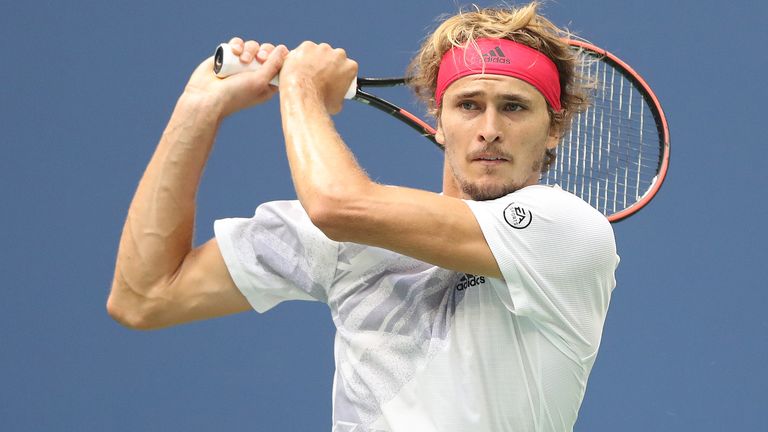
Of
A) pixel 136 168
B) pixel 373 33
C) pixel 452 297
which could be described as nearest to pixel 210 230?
pixel 136 168

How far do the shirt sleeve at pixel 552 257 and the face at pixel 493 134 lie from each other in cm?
7

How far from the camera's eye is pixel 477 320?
188 cm

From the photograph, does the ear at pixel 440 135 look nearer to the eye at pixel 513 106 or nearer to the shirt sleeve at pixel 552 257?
the eye at pixel 513 106

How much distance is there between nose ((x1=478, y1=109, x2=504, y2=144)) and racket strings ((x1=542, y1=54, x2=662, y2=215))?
620 millimetres

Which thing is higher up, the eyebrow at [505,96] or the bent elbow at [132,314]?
the eyebrow at [505,96]

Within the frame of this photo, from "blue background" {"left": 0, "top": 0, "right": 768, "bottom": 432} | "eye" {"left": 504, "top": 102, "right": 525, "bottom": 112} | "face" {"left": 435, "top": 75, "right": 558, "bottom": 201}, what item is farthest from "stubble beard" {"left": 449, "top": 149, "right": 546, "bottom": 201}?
"blue background" {"left": 0, "top": 0, "right": 768, "bottom": 432}

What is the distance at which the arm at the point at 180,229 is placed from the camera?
2031 millimetres

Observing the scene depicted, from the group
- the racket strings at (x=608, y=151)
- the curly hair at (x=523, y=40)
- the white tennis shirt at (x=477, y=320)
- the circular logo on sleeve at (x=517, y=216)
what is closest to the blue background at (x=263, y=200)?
the racket strings at (x=608, y=151)

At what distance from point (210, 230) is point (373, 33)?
74cm

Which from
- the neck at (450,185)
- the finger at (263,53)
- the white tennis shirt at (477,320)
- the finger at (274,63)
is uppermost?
the finger at (263,53)

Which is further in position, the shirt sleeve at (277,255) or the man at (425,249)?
the shirt sleeve at (277,255)

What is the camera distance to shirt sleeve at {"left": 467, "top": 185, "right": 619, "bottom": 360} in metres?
1.81

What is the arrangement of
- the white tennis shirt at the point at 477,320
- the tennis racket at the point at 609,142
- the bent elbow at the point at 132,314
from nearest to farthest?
the white tennis shirt at the point at 477,320 → the bent elbow at the point at 132,314 → the tennis racket at the point at 609,142

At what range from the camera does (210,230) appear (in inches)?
141
